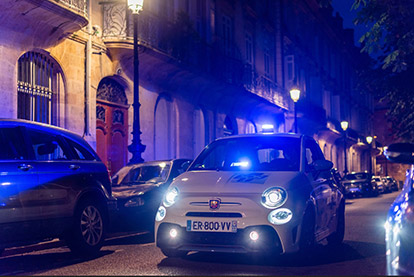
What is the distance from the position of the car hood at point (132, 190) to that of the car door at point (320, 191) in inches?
143

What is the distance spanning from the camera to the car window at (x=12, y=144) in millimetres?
7862

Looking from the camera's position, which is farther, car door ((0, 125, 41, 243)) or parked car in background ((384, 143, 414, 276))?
car door ((0, 125, 41, 243))

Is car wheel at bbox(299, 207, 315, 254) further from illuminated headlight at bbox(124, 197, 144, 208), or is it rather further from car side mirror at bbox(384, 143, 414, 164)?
illuminated headlight at bbox(124, 197, 144, 208)

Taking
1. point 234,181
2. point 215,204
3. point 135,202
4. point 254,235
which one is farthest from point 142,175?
point 254,235

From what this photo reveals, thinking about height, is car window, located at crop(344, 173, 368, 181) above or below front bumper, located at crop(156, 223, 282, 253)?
above

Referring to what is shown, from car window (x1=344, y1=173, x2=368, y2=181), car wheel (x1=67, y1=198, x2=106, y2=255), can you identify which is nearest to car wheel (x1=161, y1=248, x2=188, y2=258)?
car wheel (x1=67, y1=198, x2=106, y2=255)

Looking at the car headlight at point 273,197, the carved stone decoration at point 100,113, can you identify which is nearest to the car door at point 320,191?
the car headlight at point 273,197

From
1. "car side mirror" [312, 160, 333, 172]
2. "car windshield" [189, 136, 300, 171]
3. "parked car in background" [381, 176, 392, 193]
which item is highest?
"car windshield" [189, 136, 300, 171]

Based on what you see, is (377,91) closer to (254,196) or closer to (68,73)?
(68,73)

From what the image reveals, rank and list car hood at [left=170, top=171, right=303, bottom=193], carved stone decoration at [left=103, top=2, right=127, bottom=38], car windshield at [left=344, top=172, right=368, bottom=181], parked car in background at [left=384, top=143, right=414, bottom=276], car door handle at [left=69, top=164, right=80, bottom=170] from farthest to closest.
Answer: car windshield at [left=344, top=172, right=368, bottom=181], carved stone decoration at [left=103, top=2, right=127, bottom=38], car door handle at [left=69, top=164, right=80, bottom=170], car hood at [left=170, top=171, right=303, bottom=193], parked car in background at [left=384, top=143, right=414, bottom=276]

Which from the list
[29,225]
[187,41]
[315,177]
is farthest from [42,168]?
[187,41]

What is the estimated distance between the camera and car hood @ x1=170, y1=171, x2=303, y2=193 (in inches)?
298

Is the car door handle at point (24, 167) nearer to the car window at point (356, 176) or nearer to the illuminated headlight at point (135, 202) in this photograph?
the illuminated headlight at point (135, 202)

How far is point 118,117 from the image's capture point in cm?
2048
